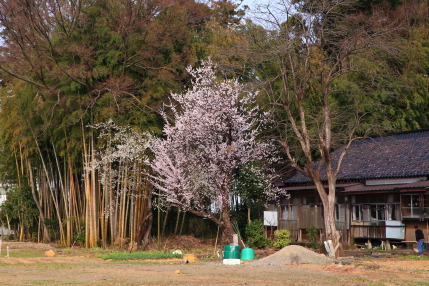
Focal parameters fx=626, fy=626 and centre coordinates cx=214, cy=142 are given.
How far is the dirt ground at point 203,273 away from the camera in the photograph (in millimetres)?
12312

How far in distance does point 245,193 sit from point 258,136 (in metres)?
2.50

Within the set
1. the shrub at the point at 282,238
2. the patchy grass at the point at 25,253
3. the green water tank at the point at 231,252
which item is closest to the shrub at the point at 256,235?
the shrub at the point at 282,238

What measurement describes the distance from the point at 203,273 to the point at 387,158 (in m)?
10.9

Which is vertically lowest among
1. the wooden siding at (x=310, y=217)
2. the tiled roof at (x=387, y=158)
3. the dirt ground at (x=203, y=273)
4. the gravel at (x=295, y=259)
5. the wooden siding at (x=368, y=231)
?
the dirt ground at (x=203, y=273)

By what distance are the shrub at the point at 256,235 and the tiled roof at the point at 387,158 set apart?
242cm

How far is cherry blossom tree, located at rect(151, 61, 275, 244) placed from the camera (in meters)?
21.9

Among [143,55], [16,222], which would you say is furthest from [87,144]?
[16,222]

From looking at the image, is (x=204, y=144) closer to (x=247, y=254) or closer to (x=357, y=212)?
(x=247, y=254)

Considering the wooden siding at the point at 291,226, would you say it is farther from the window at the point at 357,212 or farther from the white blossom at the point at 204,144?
the white blossom at the point at 204,144

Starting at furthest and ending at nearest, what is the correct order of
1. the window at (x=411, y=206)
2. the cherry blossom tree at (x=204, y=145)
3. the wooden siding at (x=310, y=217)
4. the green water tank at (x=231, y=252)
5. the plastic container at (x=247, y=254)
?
1. the wooden siding at (x=310, y=217)
2. the cherry blossom tree at (x=204, y=145)
3. the window at (x=411, y=206)
4. the plastic container at (x=247, y=254)
5. the green water tank at (x=231, y=252)

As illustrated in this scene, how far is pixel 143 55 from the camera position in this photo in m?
22.9

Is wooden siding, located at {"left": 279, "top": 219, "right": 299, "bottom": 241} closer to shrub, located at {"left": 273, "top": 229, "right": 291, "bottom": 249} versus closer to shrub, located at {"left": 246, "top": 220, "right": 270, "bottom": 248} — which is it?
shrub, located at {"left": 273, "top": 229, "right": 291, "bottom": 249}

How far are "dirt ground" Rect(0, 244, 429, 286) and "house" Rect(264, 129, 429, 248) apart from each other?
3.05m

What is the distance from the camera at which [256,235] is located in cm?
2420
